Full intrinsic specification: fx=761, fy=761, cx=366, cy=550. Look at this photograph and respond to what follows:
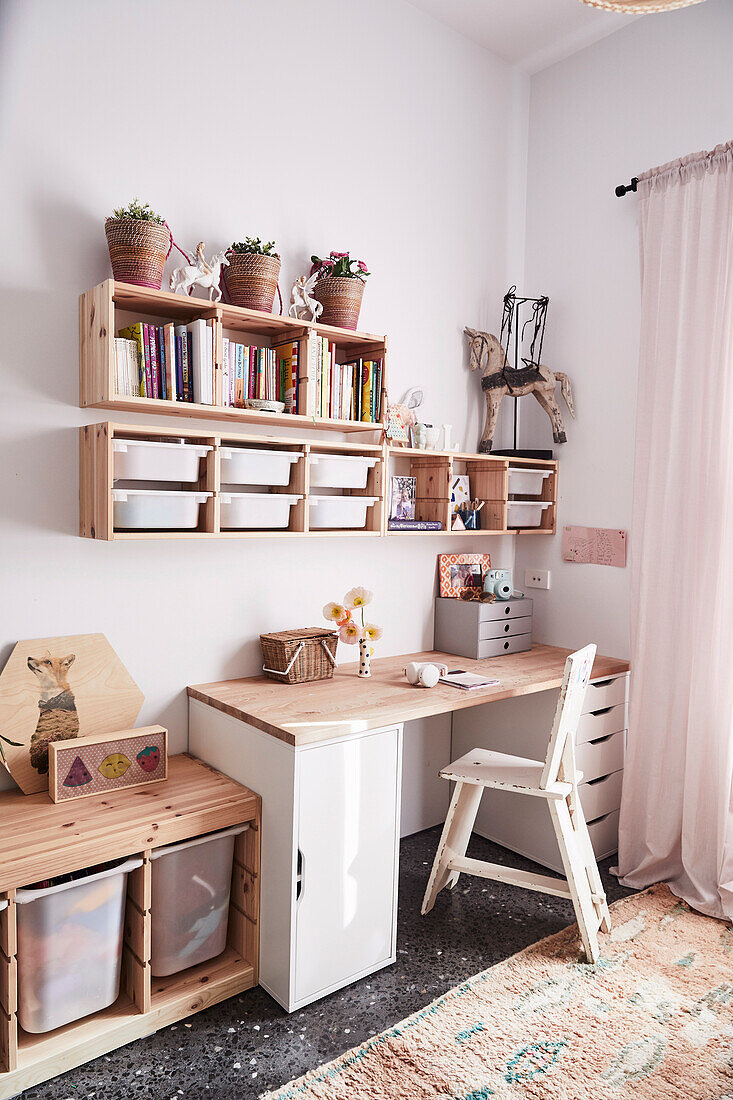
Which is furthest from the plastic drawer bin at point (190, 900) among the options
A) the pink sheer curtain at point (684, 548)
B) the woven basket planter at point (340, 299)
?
the woven basket planter at point (340, 299)

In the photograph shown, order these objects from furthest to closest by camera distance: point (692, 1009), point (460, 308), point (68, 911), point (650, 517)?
point (460, 308)
point (650, 517)
point (692, 1009)
point (68, 911)

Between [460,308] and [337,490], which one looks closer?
[337,490]

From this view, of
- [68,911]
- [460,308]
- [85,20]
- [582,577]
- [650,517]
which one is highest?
[85,20]

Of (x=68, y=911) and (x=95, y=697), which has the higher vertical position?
(x=95, y=697)

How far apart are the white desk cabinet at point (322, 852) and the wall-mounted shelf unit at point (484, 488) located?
0.93 m

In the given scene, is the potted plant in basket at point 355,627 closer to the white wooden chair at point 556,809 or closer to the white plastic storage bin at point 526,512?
the white wooden chair at point 556,809

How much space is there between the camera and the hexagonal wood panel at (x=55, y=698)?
202 centimetres

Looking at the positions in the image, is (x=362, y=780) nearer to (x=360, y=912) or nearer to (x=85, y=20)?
(x=360, y=912)

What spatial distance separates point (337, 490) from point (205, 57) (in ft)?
4.65

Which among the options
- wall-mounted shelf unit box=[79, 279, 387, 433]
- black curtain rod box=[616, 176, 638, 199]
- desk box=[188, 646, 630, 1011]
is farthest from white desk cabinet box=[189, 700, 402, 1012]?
black curtain rod box=[616, 176, 638, 199]

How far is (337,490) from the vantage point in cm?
275

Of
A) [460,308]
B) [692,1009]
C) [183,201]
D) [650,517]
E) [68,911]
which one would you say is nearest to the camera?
[68,911]

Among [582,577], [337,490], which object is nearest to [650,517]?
[582,577]

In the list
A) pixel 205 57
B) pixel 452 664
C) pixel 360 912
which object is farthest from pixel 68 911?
pixel 205 57
